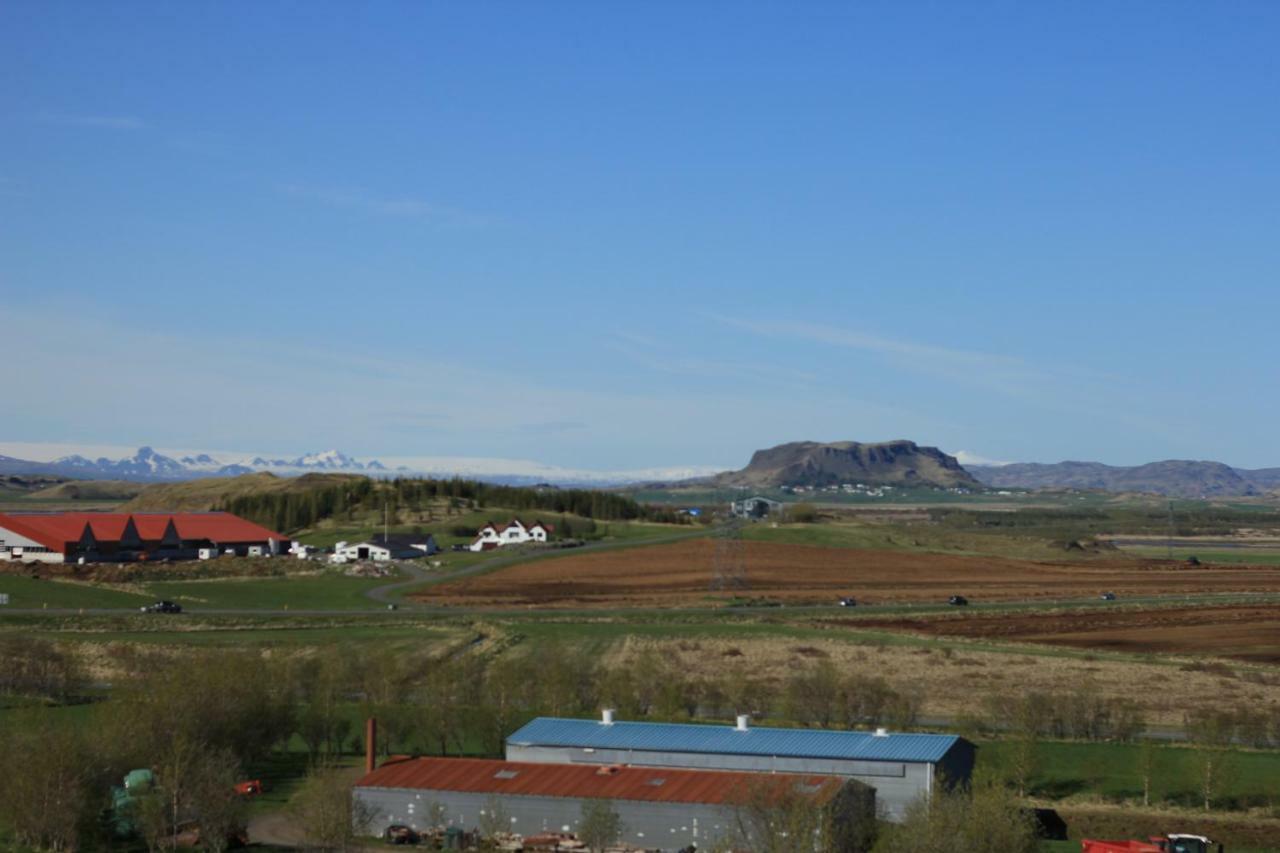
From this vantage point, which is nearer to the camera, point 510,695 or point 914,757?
point 914,757

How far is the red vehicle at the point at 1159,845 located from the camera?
45.6 metres

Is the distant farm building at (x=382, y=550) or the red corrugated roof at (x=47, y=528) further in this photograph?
the distant farm building at (x=382, y=550)

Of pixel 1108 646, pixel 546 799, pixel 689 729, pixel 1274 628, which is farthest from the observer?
pixel 1274 628

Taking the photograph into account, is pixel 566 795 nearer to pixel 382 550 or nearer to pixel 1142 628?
pixel 1142 628

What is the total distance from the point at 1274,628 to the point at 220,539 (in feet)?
323

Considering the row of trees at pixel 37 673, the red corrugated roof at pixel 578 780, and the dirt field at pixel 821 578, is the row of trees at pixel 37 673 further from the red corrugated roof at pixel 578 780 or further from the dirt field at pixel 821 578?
the dirt field at pixel 821 578

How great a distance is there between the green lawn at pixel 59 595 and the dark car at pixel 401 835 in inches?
2343

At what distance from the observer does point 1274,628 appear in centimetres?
9544

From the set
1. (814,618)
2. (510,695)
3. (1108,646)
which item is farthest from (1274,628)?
(510,695)

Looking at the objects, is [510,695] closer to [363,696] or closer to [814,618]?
[363,696]

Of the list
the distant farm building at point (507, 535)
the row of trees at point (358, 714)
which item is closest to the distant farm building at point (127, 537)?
the distant farm building at point (507, 535)

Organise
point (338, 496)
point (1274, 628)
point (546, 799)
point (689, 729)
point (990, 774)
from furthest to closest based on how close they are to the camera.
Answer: point (338, 496) → point (1274, 628) → point (689, 729) → point (990, 774) → point (546, 799)

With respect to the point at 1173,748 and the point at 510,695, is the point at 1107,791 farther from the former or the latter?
the point at 510,695

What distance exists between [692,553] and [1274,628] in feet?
215
